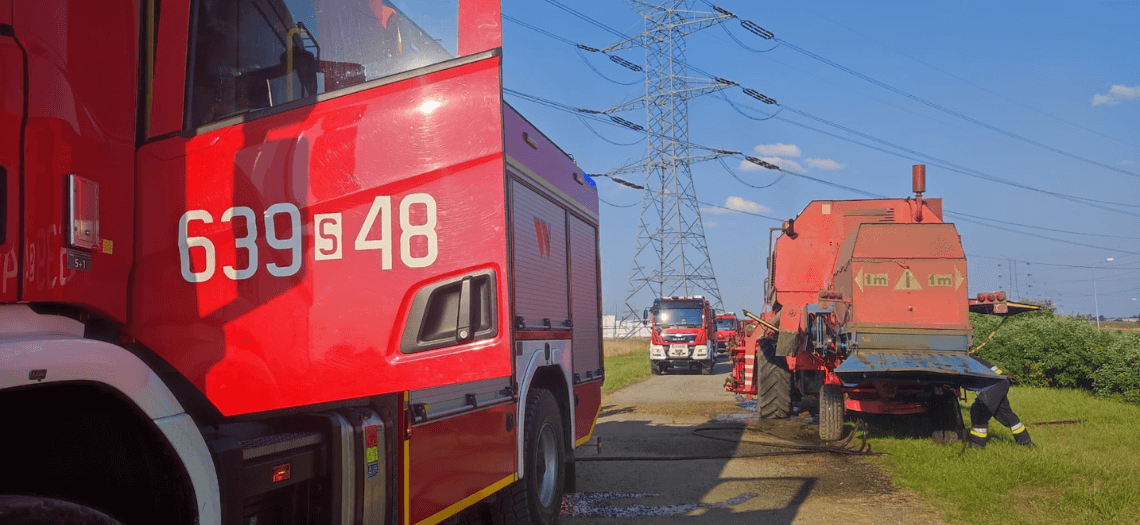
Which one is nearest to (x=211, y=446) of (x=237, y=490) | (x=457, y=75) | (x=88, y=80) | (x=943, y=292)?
(x=237, y=490)

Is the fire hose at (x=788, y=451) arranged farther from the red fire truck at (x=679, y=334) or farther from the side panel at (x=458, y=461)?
the red fire truck at (x=679, y=334)

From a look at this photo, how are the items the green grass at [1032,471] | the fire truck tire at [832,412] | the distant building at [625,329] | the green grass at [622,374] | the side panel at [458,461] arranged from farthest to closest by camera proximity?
the distant building at [625,329] < the green grass at [622,374] < the fire truck tire at [832,412] < the green grass at [1032,471] < the side panel at [458,461]

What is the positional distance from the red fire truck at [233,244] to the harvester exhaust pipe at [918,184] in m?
10.9

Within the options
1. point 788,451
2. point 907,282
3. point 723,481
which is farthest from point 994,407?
point 723,481

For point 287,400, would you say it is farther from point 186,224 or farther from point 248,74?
point 248,74

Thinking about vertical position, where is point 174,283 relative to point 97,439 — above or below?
above

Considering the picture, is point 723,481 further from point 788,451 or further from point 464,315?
point 464,315

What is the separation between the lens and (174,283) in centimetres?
306

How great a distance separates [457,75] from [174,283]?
1.20 meters

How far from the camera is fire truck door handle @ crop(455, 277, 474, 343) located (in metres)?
3.07

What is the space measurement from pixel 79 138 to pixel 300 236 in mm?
728

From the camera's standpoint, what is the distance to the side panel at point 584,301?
779 centimetres

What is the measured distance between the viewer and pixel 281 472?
11.0 feet

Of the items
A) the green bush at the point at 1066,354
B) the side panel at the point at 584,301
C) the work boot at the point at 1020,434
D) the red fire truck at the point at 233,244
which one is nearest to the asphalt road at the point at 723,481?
the side panel at the point at 584,301
